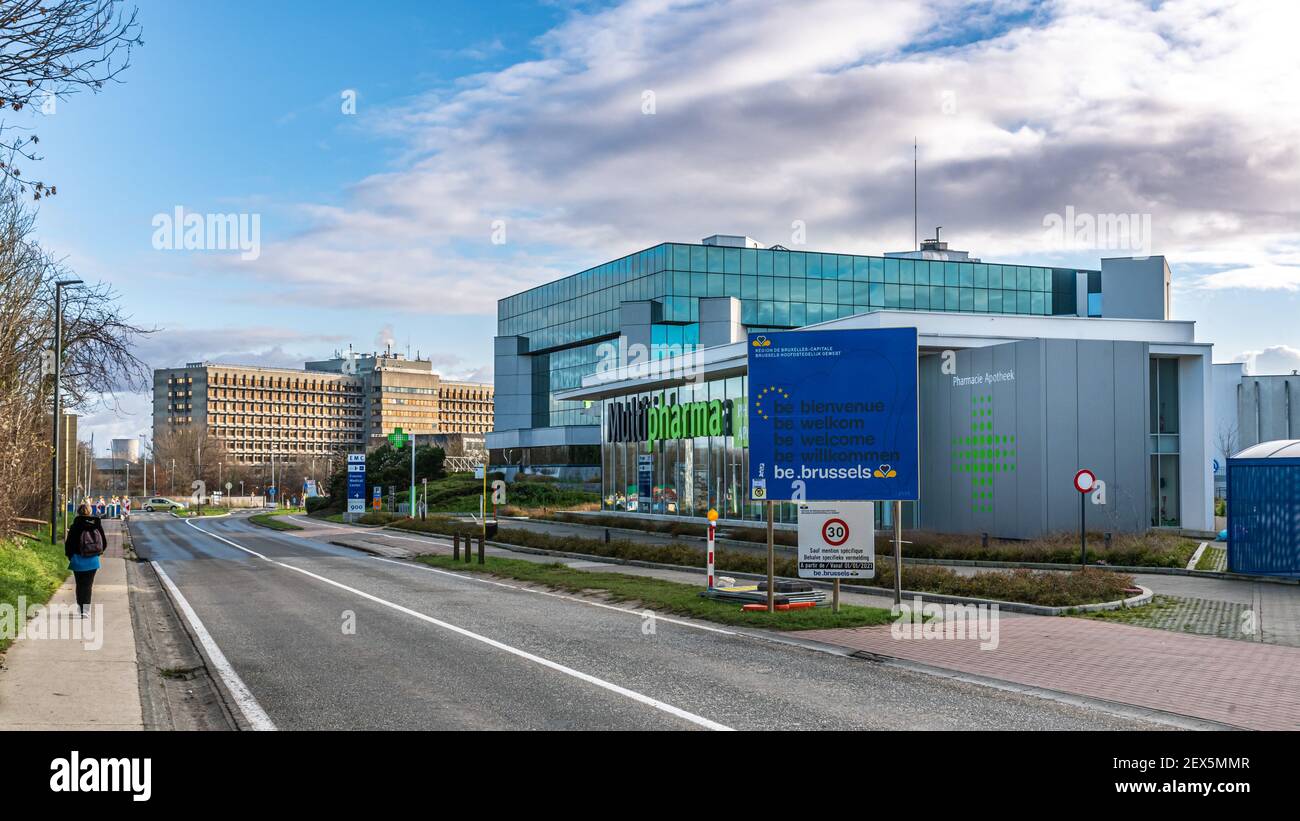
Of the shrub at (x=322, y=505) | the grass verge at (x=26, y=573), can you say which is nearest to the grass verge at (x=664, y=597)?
the grass verge at (x=26, y=573)

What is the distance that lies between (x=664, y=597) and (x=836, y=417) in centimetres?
486

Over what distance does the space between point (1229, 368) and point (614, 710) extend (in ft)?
265

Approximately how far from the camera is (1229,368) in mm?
77188

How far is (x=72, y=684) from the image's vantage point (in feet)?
34.3

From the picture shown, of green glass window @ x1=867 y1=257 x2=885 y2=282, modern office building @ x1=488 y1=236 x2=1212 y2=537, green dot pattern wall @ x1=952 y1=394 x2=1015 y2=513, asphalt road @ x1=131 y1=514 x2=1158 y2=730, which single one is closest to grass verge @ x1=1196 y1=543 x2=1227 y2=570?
modern office building @ x1=488 y1=236 x2=1212 y2=537

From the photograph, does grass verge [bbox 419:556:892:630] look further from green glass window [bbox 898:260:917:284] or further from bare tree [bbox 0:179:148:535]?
green glass window [bbox 898:260:917:284]

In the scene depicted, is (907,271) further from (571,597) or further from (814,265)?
(571,597)

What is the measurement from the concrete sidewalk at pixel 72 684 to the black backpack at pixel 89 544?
4.48 feet

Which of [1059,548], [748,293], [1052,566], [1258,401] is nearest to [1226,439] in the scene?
[1258,401]

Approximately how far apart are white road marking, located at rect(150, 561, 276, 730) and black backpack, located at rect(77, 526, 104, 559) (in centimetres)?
182

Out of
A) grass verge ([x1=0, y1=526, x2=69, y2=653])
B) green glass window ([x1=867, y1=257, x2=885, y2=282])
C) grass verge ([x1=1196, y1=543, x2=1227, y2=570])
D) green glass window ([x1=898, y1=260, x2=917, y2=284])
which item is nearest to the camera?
grass verge ([x1=0, y1=526, x2=69, y2=653])

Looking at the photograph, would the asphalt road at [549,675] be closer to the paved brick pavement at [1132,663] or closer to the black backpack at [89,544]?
the paved brick pavement at [1132,663]

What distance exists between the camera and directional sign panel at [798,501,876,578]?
16266mm
